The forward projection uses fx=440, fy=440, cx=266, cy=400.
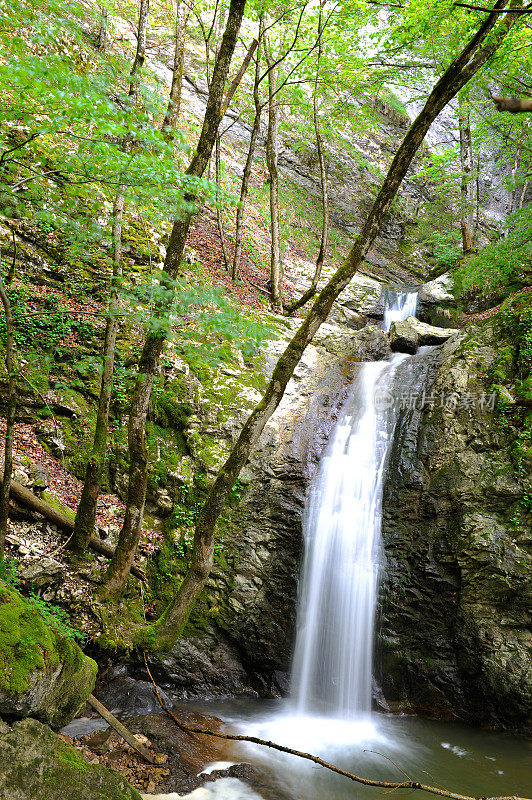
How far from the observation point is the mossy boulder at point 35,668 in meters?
2.49

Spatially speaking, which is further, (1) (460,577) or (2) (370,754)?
(1) (460,577)

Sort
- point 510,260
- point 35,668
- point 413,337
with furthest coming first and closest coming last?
point 413,337
point 510,260
point 35,668

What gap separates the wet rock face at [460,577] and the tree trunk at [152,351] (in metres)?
3.79

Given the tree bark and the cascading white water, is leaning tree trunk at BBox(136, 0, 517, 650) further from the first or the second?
the cascading white water

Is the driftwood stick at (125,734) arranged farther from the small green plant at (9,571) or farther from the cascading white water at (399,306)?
the cascading white water at (399,306)

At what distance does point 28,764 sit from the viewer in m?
2.27

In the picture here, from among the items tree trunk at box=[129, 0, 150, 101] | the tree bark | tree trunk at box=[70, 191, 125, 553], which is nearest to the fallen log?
tree trunk at box=[70, 191, 125, 553]

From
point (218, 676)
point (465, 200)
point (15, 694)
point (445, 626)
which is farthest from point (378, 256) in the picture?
point (15, 694)

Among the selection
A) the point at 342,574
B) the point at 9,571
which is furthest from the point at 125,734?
the point at 342,574

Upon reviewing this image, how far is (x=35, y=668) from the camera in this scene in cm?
268

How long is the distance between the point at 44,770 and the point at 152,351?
330 centimetres

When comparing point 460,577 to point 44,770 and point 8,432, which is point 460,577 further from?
point 8,432

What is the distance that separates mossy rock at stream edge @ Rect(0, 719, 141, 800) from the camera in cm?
218

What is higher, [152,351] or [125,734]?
[152,351]
